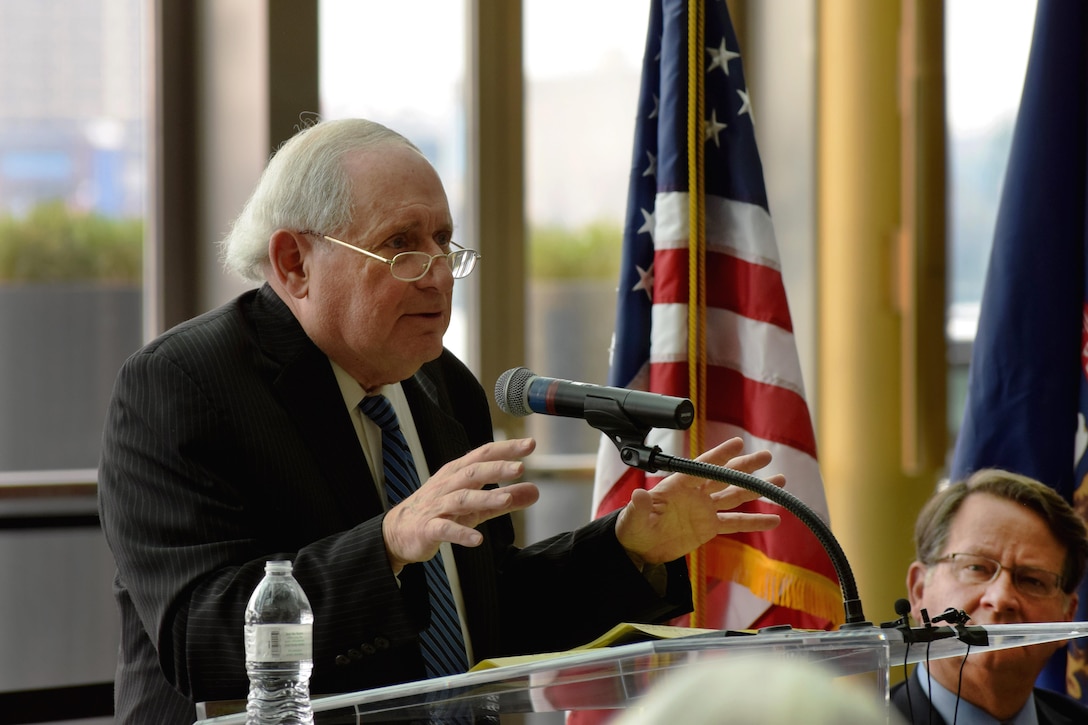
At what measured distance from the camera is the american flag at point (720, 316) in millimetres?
3213

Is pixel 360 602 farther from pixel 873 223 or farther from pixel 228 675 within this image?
pixel 873 223

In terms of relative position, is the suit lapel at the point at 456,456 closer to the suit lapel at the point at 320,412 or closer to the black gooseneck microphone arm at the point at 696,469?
the suit lapel at the point at 320,412

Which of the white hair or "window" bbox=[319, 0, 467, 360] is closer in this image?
the white hair

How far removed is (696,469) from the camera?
5.01ft

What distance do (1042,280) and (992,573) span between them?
1.03 metres

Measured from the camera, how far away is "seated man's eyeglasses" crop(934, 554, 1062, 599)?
2559mm

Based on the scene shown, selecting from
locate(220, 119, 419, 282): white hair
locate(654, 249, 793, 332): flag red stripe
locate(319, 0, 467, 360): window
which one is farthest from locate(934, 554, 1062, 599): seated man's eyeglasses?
locate(319, 0, 467, 360): window

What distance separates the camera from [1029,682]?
7.91 ft

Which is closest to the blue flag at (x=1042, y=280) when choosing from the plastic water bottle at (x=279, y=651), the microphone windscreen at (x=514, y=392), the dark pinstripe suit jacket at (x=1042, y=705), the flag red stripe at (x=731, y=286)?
the flag red stripe at (x=731, y=286)

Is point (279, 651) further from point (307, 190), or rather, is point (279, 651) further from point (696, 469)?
point (307, 190)

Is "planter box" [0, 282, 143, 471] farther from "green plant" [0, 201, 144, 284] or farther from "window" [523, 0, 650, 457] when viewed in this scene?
"window" [523, 0, 650, 457]

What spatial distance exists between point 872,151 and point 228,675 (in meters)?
2.89

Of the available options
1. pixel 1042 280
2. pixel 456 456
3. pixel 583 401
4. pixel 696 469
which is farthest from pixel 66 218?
pixel 1042 280

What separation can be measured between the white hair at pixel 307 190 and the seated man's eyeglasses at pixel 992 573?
1381mm
